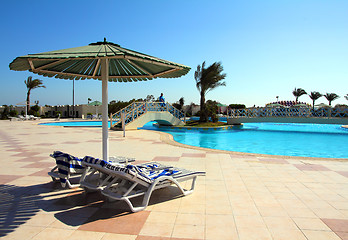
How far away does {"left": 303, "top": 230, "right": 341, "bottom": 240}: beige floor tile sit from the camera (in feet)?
8.97

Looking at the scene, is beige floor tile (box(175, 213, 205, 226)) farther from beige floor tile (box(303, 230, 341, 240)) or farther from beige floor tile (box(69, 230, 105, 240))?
beige floor tile (box(303, 230, 341, 240))

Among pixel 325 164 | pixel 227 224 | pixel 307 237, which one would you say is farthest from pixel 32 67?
pixel 325 164

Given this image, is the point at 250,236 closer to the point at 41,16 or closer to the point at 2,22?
the point at 41,16

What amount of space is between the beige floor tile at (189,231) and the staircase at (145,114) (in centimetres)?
1368

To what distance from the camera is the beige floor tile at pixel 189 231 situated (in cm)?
278

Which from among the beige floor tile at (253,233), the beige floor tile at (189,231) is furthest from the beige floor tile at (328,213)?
the beige floor tile at (189,231)

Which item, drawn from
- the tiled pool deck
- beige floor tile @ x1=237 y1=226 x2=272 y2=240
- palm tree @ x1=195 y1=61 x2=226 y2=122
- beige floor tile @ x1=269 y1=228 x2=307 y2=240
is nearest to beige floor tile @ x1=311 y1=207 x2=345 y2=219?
the tiled pool deck

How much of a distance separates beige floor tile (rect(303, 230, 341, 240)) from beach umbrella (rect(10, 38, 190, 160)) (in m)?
2.89

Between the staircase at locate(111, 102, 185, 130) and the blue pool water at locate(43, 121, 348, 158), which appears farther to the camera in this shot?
the staircase at locate(111, 102, 185, 130)

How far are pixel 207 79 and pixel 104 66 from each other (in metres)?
19.7

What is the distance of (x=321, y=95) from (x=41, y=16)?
55939 millimetres

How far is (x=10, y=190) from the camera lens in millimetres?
4305

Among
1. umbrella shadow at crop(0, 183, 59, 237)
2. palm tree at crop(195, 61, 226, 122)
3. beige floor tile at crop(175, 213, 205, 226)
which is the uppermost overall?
palm tree at crop(195, 61, 226, 122)

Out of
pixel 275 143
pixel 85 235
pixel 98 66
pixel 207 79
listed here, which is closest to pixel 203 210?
pixel 85 235
